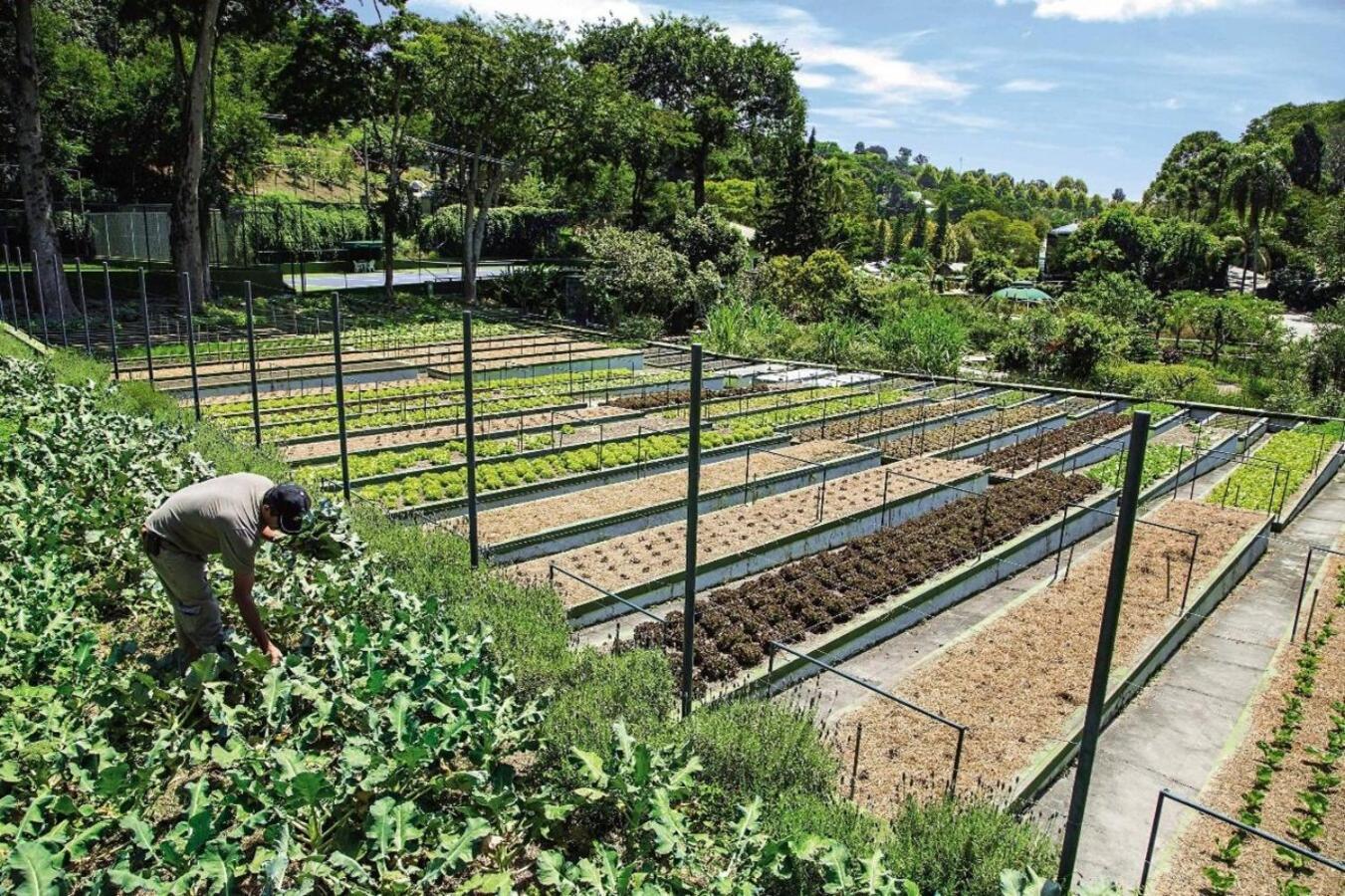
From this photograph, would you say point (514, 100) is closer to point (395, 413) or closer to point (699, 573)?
point (395, 413)

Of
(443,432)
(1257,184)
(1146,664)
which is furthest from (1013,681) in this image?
(1257,184)

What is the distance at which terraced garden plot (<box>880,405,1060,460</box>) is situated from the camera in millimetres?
14828

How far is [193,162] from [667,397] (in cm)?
1602

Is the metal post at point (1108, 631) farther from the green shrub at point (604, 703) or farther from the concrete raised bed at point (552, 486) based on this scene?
the concrete raised bed at point (552, 486)

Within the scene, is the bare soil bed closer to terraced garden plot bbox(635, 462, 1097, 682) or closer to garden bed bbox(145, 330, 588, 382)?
garden bed bbox(145, 330, 588, 382)

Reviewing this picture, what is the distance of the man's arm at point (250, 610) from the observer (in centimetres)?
477

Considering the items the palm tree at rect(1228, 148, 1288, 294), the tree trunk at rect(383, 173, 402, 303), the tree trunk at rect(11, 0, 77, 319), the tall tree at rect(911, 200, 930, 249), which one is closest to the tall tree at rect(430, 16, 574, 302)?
the tree trunk at rect(383, 173, 402, 303)

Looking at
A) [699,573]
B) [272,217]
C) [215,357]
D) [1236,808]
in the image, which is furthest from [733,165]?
[1236,808]

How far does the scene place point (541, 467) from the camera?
12.6m

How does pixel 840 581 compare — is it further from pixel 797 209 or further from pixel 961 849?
pixel 797 209

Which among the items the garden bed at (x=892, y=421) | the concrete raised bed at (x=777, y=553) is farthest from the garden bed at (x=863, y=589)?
the garden bed at (x=892, y=421)

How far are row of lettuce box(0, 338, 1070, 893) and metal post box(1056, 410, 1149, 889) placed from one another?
44cm

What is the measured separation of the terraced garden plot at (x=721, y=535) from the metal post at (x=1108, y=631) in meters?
5.06

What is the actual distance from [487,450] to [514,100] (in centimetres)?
1976
